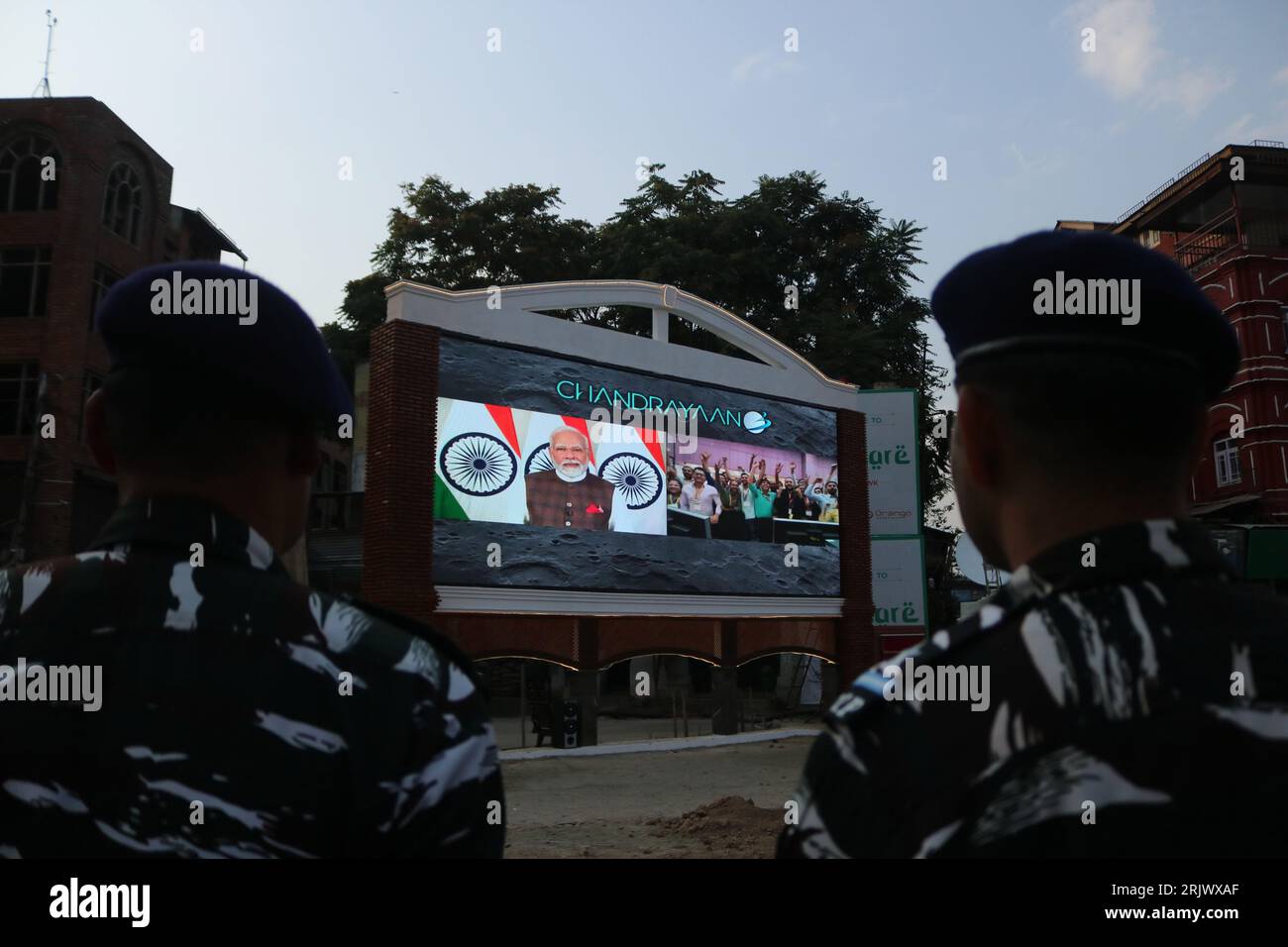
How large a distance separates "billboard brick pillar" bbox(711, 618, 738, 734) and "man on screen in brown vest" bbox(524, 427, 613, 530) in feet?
13.6

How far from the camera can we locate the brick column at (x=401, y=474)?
1494 centimetres

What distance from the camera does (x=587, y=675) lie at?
17688 mm

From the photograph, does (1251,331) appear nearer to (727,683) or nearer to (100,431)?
(727,683)

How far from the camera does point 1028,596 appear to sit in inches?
53.7

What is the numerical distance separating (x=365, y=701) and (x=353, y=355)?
2965cm

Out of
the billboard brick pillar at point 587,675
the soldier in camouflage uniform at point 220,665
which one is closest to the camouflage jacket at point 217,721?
the soldier in camouflage uniform at point 220,665

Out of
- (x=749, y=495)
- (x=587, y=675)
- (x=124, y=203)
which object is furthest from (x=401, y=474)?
(x=124, y=203)

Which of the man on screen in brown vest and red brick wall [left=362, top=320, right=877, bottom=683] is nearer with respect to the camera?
red brick wall [left=362, top=320, right=877, bottom=683]

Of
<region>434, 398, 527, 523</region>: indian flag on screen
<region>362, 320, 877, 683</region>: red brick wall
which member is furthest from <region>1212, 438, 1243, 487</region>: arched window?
<region>434, 398, 527, 523</region>: indian flag on screen

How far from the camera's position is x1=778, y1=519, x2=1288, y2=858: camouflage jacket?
3.94 ft

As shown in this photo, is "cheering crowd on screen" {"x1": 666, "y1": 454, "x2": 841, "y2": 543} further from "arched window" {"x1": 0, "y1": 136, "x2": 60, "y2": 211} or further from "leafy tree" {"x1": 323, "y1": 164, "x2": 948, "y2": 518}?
"arched window" {"x1": 0, "y1": 136, "x2": 60, "y2": 211}

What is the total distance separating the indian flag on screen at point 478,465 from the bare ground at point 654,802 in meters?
4.32
